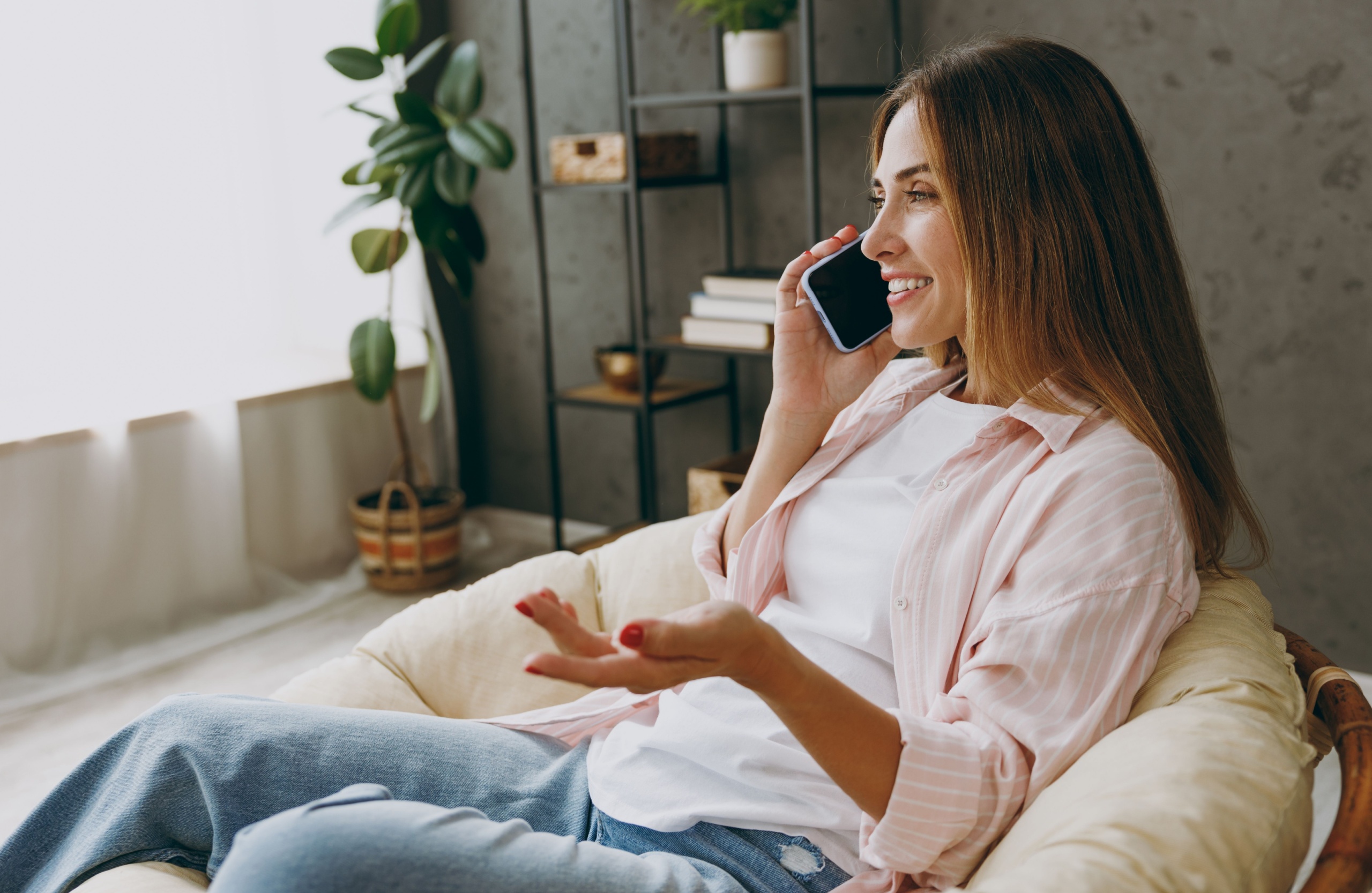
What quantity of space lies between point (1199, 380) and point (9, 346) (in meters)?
2.48

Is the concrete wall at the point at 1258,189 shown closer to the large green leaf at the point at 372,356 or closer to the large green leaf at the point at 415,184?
the large green leaf at the point at 415,184

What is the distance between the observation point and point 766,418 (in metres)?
1.39

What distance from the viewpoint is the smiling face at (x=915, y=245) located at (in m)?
1.15

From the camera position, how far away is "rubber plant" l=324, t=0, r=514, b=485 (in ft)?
8.82

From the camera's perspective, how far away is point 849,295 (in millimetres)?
1395

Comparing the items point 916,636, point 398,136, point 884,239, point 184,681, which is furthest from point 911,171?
point 184,681

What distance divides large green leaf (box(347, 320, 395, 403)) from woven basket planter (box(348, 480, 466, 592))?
317 mm

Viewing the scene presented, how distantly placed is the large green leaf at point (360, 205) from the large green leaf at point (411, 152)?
0.31 feet

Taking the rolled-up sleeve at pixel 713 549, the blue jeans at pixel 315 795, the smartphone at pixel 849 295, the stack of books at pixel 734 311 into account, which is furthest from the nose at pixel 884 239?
the stack of books at pixel 734 311

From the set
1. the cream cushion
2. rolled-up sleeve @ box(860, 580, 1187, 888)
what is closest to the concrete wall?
the cream cushion

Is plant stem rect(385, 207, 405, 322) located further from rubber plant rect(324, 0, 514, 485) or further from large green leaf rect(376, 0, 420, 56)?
large green leaf rect(376, 0, 420, 56)

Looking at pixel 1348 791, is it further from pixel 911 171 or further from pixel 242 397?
pixel 242 397

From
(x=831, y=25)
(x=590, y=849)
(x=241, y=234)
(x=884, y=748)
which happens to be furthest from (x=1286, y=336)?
(x=241, y=234)

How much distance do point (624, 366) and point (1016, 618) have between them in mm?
2085
